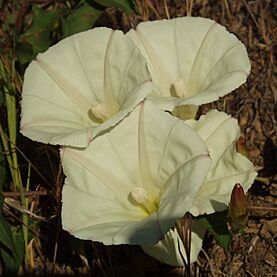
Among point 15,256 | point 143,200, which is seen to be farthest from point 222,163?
point 15,256

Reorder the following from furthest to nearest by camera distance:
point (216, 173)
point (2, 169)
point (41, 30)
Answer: point (41, 30), point (2, 169), point (216, 173)

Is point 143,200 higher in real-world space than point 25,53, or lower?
lower

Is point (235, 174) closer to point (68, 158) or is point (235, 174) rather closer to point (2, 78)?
point (68, 158)

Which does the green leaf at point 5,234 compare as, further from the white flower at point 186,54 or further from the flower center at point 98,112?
the white flower at point 186,54

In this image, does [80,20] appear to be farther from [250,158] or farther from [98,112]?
[250,158]

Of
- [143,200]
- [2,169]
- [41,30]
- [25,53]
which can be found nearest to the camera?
[143,200]

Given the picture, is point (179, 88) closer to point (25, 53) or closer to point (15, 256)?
point (25, 53)

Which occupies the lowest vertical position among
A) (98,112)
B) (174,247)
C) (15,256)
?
(15,256)

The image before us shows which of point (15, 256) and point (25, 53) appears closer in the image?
point (15, 256)
